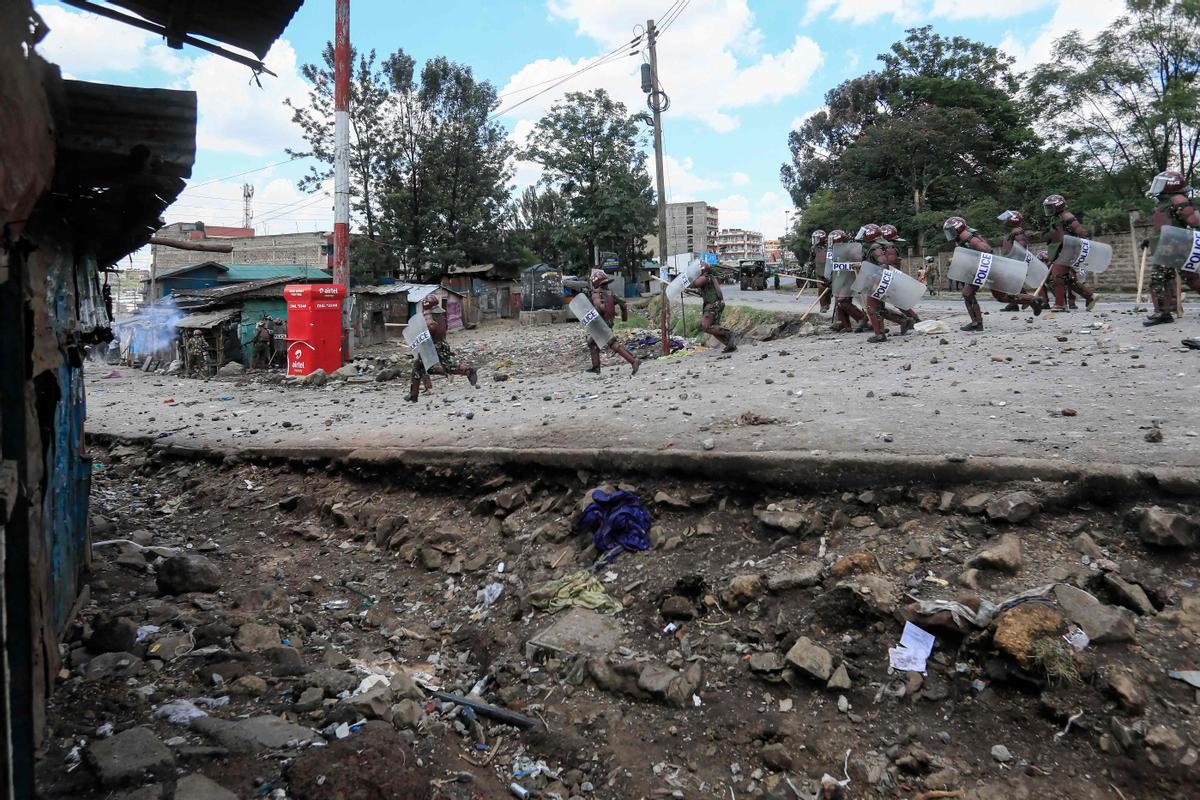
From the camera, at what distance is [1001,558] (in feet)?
10.6

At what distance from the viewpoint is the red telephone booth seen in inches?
567

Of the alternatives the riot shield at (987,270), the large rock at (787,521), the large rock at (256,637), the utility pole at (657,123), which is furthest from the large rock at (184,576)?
the utility pole at (657,123)

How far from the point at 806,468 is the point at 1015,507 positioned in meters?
1.04

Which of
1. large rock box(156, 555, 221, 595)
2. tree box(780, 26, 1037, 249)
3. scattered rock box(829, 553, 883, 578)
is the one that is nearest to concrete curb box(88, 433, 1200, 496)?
scattered rock box(829, 553, 883, 578)

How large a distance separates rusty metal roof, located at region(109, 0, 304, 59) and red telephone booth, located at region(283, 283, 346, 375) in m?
11.3

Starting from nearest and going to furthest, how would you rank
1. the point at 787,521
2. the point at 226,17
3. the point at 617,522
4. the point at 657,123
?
the point at 226,17 → the point at 787,521 → the point at 617,522 → the point at 657,123

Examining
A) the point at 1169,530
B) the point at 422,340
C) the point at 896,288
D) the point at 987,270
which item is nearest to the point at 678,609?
the point at 1169,530

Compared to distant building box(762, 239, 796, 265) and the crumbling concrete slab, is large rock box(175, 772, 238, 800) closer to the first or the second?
the crumbling concrete slab

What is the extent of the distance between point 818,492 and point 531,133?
36.8m

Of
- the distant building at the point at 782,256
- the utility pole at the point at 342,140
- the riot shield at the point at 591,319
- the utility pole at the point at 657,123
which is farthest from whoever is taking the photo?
the distant building at the point at 782,256

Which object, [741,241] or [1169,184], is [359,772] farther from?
[741,241]

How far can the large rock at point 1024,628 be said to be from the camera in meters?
2.82

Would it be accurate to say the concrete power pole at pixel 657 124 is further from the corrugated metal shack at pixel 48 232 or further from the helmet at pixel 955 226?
the corrugated metal shack at pixel 48 232

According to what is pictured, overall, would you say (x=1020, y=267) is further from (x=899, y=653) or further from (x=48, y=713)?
(x=48, y=713)
